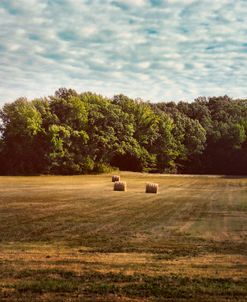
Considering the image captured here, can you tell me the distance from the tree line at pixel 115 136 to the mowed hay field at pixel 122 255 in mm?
55186

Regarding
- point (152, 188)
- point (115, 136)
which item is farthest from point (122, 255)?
point (115, 136)

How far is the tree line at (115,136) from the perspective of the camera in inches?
3041

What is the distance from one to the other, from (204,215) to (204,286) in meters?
13.3

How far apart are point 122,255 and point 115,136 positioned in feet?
243

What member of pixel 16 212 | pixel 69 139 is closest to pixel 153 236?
Answer: pixel 16 212

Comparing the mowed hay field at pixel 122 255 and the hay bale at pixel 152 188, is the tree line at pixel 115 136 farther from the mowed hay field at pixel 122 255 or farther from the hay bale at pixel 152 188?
the mowed hay field at pixel 122 255

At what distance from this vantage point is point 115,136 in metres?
86.1

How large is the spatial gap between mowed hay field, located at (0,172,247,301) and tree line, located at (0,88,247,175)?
5519cm

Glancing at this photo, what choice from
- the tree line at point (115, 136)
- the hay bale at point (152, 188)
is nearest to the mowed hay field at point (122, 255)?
the hay bale at point (152, 188)

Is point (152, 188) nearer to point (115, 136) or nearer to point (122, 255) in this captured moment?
point (122, 255)

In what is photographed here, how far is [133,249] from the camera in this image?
13086 mm

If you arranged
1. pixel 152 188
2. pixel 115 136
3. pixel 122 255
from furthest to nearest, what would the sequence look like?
pixel 115 136 → pixel 152 188 → pixel 122 255

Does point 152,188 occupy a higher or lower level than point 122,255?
higher

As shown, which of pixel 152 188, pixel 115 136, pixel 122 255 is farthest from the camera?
pixel 115 136
